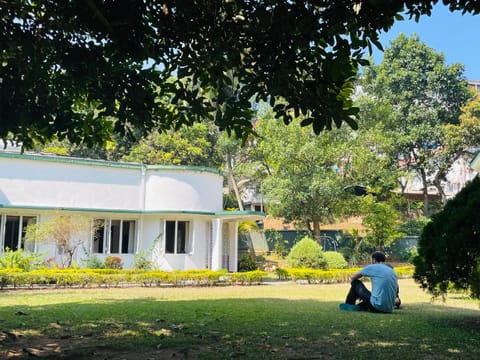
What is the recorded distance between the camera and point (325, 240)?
1412 inches

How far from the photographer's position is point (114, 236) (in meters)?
24.3

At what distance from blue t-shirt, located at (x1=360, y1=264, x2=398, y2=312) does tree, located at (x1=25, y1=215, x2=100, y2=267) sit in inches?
577

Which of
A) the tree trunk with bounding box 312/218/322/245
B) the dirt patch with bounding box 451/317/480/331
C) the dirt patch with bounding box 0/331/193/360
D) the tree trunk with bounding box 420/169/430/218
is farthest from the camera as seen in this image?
the tree trunk with bounding box 420/169/430/218

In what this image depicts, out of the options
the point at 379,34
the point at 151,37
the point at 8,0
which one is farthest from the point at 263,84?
the point at 8,0

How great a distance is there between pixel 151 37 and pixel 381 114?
2755cm

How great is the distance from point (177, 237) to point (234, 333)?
1788 cm

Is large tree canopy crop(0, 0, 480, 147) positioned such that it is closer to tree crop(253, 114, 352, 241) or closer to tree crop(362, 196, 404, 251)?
tree crop(253, 114, 352, 241)

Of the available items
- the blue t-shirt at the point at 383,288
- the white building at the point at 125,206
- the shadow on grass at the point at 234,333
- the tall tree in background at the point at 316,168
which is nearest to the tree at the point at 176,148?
the tall tree in background at the point at 316,168

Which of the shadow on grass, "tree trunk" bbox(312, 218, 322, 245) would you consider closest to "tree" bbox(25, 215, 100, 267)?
the shadow on grass

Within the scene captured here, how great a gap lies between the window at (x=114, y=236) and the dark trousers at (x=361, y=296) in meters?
15.8

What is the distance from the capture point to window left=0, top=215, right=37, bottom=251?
21.9 m

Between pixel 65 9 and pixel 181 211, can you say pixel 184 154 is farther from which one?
pixel 65 9

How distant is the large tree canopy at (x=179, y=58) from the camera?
5570 millimetres

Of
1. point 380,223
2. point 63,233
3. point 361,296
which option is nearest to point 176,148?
point 380,223
